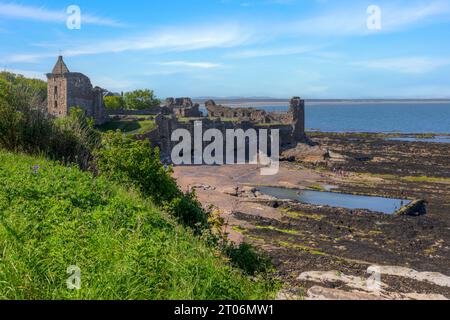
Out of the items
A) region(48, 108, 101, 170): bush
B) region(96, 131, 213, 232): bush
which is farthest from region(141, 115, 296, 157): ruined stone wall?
region(96, 131, 213, 232): bush

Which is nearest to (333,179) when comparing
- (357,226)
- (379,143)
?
(357,226)

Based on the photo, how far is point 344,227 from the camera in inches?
1069

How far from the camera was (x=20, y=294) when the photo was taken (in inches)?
202

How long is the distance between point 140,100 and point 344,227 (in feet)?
179

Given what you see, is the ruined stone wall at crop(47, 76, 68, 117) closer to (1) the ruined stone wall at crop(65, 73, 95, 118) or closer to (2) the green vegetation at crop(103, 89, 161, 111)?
(1) the ruined stone wall at crop(65, 73, 95, 118)

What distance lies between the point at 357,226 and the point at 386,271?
8.26m

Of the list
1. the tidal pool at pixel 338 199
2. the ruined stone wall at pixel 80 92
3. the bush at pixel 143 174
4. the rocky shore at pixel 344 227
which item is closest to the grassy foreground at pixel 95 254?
the rocky shore at pixel 344 227

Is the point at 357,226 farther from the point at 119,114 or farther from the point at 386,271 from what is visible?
the point at 119,114

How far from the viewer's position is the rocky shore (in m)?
17.2

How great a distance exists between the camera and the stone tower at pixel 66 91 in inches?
1913

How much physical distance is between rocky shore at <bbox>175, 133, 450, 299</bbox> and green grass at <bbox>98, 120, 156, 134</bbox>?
668 centimetres

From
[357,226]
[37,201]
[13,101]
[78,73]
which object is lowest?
[357,226]

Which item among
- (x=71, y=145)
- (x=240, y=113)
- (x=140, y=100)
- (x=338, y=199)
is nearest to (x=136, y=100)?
(x=140, y=100)

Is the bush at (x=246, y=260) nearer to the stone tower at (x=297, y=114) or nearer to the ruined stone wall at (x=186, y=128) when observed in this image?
the ruined stone wall at (x=186, y=128)
